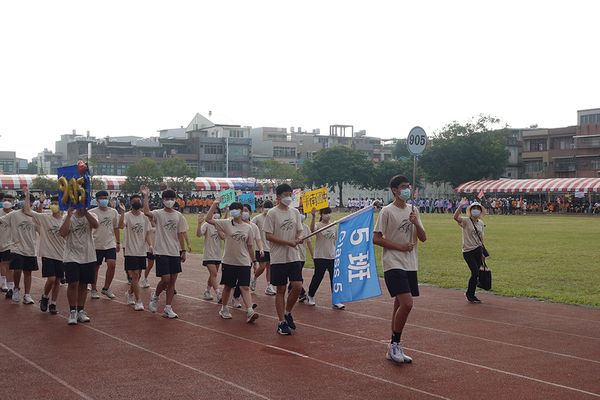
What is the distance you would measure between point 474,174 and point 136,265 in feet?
230

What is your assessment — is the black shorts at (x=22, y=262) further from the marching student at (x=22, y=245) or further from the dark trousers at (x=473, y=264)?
the dark trousers at (x=473, y=264)

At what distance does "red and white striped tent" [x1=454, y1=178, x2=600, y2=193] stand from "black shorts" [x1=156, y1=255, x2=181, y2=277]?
56632mm

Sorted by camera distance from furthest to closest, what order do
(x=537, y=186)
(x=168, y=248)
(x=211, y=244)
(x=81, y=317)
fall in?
(x=537, y=186), (x=211, y=244), (x=168, y=248), (x=81, y=317)

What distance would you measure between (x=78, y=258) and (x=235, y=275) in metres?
2.45

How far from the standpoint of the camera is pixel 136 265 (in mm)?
11219

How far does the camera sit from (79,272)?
31.0 ft

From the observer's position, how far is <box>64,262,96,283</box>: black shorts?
938 centimetres

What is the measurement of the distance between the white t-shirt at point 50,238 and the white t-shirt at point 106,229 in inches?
50.6

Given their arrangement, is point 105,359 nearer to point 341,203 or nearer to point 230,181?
point 230,181

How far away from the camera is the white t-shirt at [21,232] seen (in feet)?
37.8

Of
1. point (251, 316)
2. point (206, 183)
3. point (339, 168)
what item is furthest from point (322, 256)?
point (339, 168)

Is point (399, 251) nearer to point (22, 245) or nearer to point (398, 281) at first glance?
point (398, 281)

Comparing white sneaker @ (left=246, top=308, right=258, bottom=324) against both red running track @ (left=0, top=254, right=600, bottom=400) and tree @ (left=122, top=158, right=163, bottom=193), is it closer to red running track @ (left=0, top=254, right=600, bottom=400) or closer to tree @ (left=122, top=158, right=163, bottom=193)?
red running track @ (left=0, top=254, right=600, bottom=400)

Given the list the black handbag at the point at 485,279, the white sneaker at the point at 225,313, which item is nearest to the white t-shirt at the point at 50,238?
the white sneaker at the point at 225,313
